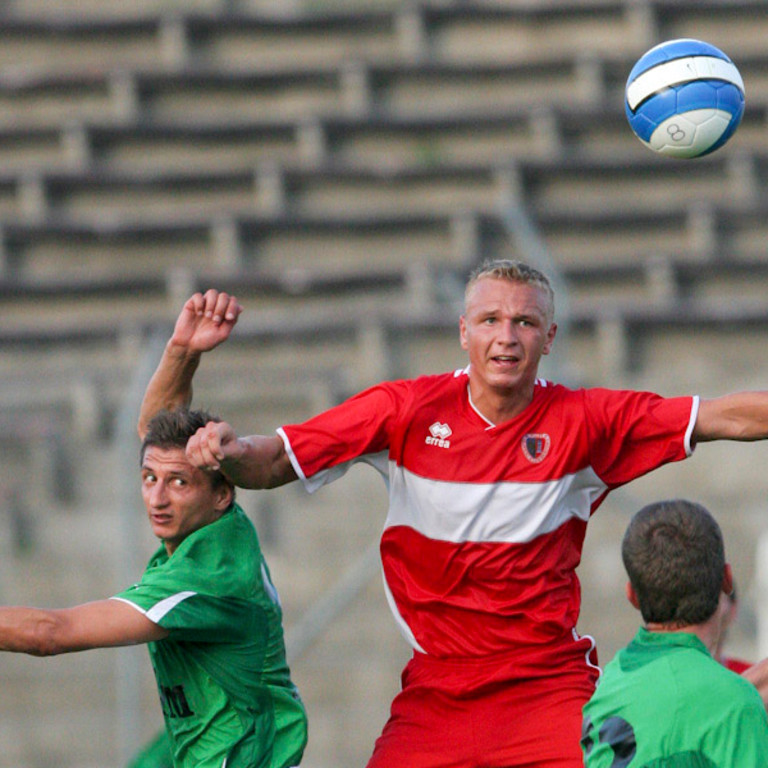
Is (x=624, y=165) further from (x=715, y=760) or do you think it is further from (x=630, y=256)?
(x=715, y=760)

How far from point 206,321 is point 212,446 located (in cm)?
95

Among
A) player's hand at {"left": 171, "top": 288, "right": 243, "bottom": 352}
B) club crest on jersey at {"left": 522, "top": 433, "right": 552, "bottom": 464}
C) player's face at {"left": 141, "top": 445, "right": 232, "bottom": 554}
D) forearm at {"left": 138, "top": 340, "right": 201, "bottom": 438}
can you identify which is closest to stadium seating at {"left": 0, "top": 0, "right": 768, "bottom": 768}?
forearm at {"left": 138, "top": 340, "right": 201, "bottom": 438}

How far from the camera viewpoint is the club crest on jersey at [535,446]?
477 centimetres

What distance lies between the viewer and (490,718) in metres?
4.64

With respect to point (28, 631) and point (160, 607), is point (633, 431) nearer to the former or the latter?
point (160, 607)

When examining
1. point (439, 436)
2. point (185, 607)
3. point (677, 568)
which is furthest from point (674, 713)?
point (439, 436)

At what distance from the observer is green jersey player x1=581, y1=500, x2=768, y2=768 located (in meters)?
3.36

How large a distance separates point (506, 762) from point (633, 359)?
830 centimetres

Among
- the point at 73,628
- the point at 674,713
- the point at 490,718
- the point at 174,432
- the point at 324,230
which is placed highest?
the point at 324,230

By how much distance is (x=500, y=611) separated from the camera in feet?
15.4

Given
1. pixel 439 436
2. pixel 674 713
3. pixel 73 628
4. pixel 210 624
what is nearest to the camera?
pixel 674 713

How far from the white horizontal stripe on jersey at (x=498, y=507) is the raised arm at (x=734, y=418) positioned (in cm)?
42

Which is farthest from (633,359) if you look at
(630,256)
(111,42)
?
(111,42)

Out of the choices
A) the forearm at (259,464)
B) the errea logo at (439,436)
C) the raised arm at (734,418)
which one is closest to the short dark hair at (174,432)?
the forearm at (259,464)
